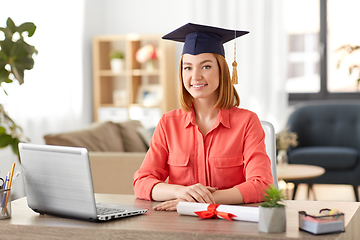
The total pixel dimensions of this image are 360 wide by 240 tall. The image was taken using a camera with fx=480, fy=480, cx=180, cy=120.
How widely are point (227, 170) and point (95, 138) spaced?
6.66 ft

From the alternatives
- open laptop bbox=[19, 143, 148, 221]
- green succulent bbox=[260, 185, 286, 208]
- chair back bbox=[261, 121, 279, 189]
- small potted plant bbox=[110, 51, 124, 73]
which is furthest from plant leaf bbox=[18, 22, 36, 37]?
small potted plant bbox=[110, 51, 124, 73]

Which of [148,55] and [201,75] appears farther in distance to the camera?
[148,55]

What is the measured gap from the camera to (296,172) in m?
3.76

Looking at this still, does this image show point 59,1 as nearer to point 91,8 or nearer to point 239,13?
point 91,8

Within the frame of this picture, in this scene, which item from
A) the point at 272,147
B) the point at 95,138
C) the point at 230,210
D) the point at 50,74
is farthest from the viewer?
the point at 50,74

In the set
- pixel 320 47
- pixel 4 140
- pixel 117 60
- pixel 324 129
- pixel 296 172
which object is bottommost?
pixel 296 172

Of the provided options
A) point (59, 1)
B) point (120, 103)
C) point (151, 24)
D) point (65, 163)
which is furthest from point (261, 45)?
point (65, 163)

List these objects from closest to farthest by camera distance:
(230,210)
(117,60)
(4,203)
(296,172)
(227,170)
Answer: (230,210), (4,203), (227,170), (296,172), (117,60)

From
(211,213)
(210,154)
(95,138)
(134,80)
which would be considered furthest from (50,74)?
(211,213)

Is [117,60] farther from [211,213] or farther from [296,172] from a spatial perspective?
[211,213]

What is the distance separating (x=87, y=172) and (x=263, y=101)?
4.75 m

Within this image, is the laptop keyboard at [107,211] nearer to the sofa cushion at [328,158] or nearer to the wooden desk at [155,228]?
the wooden desk at [155,228]

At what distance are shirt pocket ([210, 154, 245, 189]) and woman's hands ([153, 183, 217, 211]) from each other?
0.50 ft

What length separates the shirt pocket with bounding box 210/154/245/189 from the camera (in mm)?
1585
